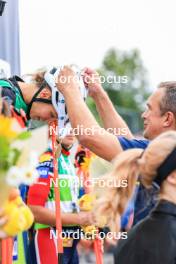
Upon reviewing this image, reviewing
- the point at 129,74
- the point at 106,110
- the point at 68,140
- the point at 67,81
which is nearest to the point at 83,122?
the point at 67,81

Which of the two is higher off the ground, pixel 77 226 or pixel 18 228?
pixel 18 228

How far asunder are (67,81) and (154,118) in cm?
61

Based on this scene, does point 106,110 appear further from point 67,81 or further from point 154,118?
point 67,81

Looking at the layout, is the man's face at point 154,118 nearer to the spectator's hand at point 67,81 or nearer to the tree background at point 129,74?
the spectator's hand at point 67,81

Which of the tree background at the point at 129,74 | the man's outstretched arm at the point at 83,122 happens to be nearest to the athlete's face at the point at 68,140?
the man's outstretched arm at the point at 83,122

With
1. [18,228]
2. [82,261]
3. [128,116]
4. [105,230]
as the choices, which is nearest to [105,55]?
[128,116]

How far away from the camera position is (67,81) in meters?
3.26

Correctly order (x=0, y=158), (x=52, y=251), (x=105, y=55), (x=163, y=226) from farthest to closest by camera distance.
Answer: (x=105, y=55), (x=52, y=251), (x=163, y=226), (x=0, y=158)

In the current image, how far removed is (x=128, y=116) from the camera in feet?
48.5

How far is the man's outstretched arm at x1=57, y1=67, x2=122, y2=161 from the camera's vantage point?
323cm

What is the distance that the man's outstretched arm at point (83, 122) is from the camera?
10.6 ft

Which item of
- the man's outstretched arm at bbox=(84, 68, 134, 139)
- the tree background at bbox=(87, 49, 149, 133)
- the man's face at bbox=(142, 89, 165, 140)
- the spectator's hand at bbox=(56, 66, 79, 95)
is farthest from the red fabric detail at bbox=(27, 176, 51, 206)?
the tree background at bbox=(87, 49, 149, 133)

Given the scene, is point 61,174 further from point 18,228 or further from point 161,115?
point 18,228

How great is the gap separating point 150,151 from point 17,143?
85 cm
